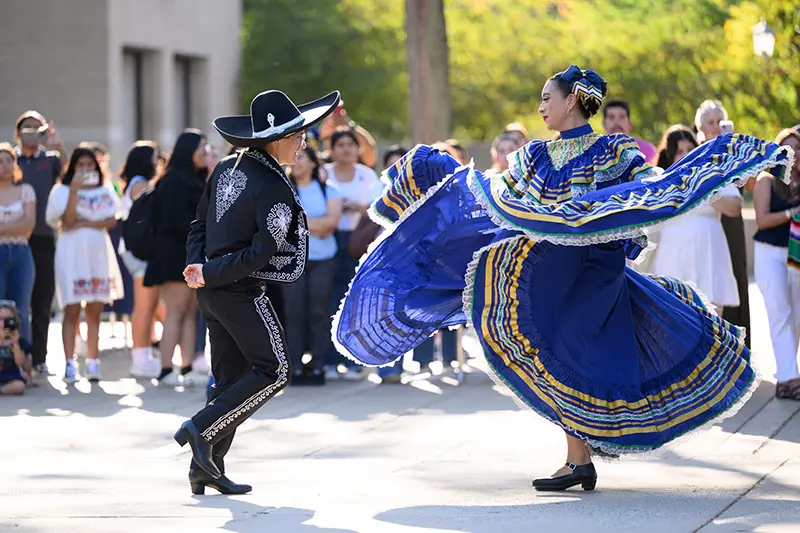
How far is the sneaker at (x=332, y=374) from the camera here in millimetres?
12406

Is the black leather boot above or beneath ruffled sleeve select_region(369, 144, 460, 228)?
beneath

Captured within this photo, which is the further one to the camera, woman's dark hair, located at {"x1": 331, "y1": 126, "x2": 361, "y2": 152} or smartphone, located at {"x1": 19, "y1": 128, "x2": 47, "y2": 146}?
smartphone, located at {"x1": 19, "y1": 128, "x2": 47, "y2": 146}

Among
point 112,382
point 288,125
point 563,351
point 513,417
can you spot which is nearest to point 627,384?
point 563,351

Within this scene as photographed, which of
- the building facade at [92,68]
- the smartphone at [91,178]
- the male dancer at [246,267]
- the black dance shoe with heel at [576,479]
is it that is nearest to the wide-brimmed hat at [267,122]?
the male dancer at [246,267]

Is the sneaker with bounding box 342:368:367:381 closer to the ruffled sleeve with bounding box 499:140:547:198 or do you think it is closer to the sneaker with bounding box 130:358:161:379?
the sneaker with bounding box 130:358:161:379

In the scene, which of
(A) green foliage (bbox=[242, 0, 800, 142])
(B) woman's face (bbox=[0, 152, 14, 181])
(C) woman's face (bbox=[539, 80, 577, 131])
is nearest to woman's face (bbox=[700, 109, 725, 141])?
(C) woman's face (bbox=[539, 80, 577, 131])

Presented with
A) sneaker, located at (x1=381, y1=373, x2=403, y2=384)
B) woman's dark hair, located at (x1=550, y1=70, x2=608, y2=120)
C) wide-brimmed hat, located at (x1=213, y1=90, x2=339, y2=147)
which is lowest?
sneaker, located at (x1=381, y1=373, x2=403, y2=384)

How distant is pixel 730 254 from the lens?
11375 mm

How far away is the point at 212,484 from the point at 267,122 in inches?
68.0

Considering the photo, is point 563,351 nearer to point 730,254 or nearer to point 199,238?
point 199,238

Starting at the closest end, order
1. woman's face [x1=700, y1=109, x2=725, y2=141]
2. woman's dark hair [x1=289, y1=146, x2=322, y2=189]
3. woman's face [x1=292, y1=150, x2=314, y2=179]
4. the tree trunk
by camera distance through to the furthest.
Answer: woman's face [x1=700, y1=109, x2=725, y2=141]
woman's face [x1=292, y1=150, x2=314, y2=179]
woman's dark hair [x1=289, y1=146, x2=322, y2=189]
the tree trunk

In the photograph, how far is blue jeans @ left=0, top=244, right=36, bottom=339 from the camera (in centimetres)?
1186

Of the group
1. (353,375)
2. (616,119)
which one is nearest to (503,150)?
(616,119)

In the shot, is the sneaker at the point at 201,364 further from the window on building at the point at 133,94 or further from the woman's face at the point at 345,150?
the window on building at the point at 133,94
